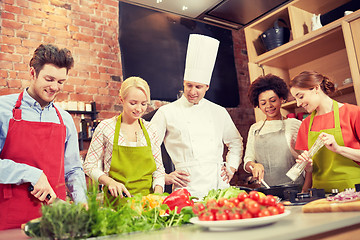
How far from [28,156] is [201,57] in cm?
143

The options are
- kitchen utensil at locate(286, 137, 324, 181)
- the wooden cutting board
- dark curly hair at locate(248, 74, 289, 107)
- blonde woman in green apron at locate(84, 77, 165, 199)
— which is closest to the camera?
the wooden cutting board

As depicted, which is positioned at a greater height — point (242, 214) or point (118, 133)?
point (118, 133)

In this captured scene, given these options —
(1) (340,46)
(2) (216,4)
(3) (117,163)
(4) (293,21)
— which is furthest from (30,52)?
(1) (340,46)

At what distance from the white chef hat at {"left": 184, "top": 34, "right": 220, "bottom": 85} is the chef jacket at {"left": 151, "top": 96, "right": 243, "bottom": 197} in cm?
22

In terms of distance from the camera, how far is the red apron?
1.41 meters

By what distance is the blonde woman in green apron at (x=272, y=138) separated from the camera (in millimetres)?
2354

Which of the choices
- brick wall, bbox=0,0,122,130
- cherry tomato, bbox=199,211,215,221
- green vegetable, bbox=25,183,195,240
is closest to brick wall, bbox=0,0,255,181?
brick wall, bbox=0,0,122,130

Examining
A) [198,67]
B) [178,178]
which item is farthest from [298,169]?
[198,67]

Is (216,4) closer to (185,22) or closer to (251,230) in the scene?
(185,22)

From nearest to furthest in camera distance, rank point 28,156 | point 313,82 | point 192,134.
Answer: point 28,156 → point 313,82 → point 192,134

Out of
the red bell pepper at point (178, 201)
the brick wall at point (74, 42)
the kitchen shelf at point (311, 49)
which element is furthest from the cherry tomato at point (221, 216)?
the brick wall at point (74, 42)

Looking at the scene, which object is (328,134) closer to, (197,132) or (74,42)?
(197,132)

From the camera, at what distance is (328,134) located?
1665 millimetres

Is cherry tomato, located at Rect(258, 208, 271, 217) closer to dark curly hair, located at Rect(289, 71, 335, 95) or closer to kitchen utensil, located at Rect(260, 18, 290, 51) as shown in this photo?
dark curly hair, located at Rect(289, 71, 335, 95)
